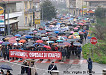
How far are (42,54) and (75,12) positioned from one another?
91.6 meters

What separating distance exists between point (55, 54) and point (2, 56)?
6.79 metres

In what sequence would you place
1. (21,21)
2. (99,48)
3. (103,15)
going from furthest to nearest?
(103,15) < (21,21) < (99,48)

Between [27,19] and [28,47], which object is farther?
[27,19]

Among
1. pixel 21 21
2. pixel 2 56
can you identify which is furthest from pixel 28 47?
pixel 21 21

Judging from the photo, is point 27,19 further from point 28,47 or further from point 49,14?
A: point 28,47

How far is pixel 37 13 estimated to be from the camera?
64375mm

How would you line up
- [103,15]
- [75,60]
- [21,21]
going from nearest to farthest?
[75,60], [21,21], [103,15]

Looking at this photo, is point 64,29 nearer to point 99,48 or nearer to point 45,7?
point 99,48

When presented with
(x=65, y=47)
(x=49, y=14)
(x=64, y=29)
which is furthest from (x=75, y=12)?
(x=65, y=47)

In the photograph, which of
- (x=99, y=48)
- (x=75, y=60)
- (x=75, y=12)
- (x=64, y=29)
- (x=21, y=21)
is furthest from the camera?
(x=75, y=12)

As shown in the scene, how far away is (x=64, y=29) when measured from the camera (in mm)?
39000

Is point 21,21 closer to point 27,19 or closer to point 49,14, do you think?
point 27,19

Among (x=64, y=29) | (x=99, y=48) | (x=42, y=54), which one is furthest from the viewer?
(x=64, y=29)

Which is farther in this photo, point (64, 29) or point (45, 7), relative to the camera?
point (45, 7)
